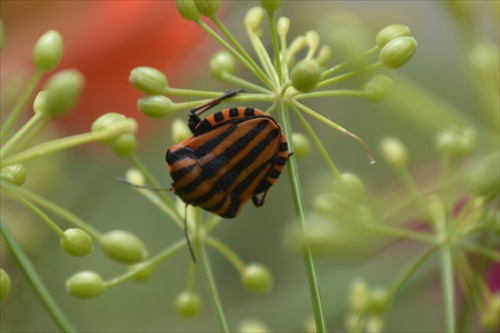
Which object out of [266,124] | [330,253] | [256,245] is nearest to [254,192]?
[266,124]

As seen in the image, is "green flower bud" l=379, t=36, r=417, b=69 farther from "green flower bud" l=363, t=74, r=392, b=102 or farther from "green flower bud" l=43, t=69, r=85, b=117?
"green flower bud" l=43, t=69, r=85, b=117

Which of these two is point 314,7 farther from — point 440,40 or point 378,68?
point 378,68

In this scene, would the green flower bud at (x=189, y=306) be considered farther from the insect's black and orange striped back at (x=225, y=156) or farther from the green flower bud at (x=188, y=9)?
the green flower bud at (x=188, y=9)

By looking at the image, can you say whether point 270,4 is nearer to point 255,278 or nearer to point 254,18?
point 254,18

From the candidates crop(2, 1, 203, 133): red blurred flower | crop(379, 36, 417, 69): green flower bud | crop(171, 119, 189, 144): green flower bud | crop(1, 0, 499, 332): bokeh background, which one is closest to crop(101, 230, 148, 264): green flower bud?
crop(171, 119, 189, 144): green flower bud

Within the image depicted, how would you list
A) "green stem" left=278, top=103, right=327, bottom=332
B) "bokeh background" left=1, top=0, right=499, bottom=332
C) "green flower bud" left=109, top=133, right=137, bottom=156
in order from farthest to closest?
"bokeh background" left=1, top=0, right=499, bottom=332
"green flower bud" left=109, top=133, right=137, bottom=156
"green stem" left=278, top=103, right=327, bottom=332

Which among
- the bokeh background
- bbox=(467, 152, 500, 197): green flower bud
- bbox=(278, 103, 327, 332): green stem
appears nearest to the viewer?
bbox=(467, 152, 500, 197): green flower bud

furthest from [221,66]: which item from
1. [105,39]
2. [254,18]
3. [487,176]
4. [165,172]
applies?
[165,172]
